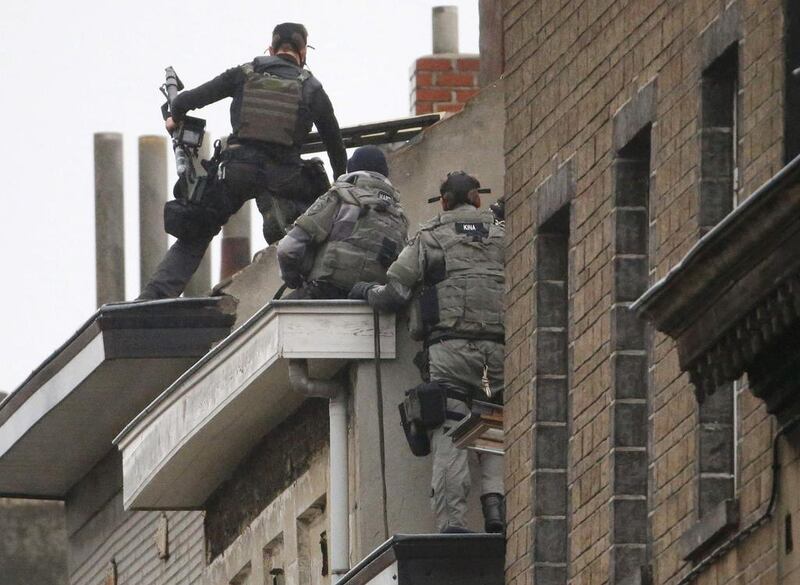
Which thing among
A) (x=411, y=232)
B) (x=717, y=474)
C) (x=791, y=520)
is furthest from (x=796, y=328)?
(x=411, y=232)

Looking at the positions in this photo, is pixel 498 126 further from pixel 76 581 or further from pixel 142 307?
pixel 76 581

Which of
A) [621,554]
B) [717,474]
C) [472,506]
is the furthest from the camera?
[472,506]

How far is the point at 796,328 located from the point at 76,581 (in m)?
18.9

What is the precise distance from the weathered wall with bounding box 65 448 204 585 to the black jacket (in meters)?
4.54

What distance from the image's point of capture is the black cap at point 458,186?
2103 cm

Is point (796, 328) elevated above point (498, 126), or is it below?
below

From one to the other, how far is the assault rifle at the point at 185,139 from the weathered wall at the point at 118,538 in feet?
12.6

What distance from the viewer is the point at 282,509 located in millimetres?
25594

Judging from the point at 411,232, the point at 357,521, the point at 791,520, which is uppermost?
the point at 411,232

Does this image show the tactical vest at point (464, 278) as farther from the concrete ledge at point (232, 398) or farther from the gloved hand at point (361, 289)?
the concrete ledge at point (232, 398)

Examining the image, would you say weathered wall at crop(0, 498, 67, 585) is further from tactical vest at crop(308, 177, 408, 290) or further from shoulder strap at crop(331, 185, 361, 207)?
shoulder strap at crop(331, 185, 361, 207)

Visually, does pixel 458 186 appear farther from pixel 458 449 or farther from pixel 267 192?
pixel 267 192

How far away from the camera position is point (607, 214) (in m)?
17.7

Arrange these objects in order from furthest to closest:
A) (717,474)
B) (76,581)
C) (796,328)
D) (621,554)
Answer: (76,581) → (621,554) → (717,474) → (796,328)
